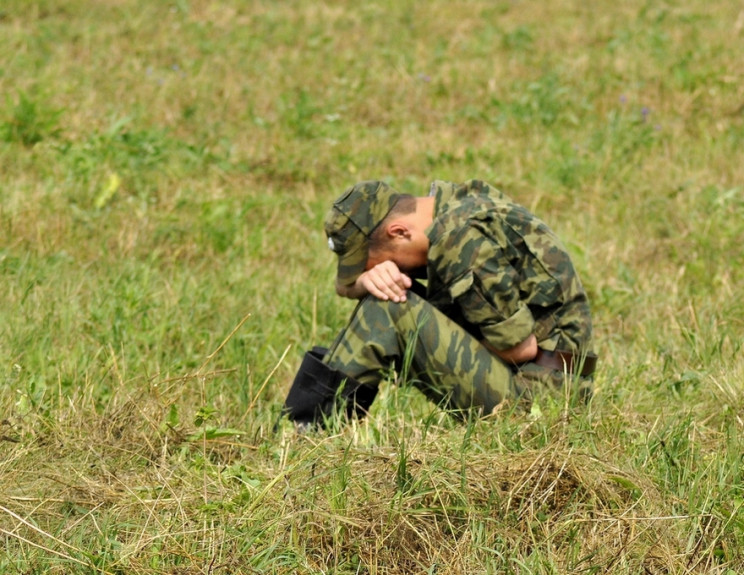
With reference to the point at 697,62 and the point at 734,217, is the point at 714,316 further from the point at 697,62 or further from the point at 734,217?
the point at 697,62

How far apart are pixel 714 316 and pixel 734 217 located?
1.52 metres

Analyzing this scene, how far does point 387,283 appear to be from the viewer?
3.87m

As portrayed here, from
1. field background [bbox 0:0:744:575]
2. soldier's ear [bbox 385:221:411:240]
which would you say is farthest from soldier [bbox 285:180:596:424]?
field background [bbox 0:0:744:575]

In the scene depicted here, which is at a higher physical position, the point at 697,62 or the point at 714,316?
the point at 697,62

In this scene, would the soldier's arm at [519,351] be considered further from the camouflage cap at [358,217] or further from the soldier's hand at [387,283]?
the camouflage cap at [358,217]

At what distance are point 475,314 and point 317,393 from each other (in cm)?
65

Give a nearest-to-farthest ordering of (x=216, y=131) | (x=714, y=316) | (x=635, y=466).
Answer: (x=635, y=466) → (x=714, y=316) → (x=216, y=131)

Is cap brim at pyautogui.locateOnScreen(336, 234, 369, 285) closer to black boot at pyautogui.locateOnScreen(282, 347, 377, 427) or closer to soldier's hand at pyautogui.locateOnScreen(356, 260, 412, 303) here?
soldier's hand at pyautogui.locateOnScreen(356, 260, 412, 303)

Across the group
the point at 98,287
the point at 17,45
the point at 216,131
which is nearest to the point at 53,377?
the point at 98,287

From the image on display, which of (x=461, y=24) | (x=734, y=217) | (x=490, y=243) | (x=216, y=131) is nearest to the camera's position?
(x=490, y=243)

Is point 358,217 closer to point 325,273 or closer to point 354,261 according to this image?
point 354,261

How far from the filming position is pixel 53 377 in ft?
13.1

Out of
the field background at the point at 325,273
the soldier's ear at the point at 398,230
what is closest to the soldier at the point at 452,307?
Result: the soldier's ear at the point at 398,230

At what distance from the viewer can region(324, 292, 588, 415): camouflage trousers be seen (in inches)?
152
